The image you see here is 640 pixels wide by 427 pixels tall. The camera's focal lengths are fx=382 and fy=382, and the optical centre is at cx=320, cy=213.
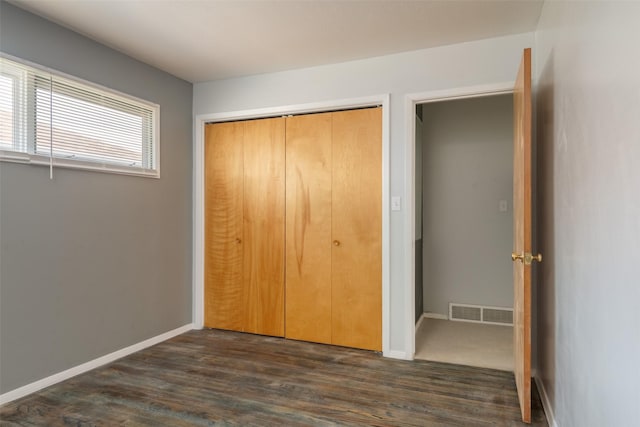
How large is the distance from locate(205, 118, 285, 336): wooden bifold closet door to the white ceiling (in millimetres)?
774

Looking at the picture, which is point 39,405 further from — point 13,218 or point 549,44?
point 549,44

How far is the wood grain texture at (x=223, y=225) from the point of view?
3.63 m

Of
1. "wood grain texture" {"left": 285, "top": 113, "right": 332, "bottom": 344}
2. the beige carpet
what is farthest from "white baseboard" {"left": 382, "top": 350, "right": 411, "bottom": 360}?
"wood grain texture" {"left": 285, "top": 113, "right": 332, "bottom": 344}

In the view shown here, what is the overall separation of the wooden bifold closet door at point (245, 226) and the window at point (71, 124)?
627 millimetres

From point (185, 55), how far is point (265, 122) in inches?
33.4

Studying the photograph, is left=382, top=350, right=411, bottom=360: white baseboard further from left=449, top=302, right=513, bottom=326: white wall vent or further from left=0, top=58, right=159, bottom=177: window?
left=0, top=58, right=159, bottom=177: window

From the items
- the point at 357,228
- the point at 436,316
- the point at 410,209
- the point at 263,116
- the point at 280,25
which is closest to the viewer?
the point at 280,25

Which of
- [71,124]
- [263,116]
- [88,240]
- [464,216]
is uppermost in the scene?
[263,116]

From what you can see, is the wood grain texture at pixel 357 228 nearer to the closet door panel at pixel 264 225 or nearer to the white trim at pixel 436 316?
the closet door panel at pixel 264 225

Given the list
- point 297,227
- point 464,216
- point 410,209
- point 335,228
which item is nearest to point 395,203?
point 410,209

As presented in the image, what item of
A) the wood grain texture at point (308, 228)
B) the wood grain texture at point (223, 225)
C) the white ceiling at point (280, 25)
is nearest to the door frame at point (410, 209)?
the white ceiling at point (280, 25)

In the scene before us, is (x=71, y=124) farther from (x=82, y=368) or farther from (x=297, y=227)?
(x=297, y=227)

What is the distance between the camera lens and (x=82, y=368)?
270cm

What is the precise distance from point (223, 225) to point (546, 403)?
2.86m
